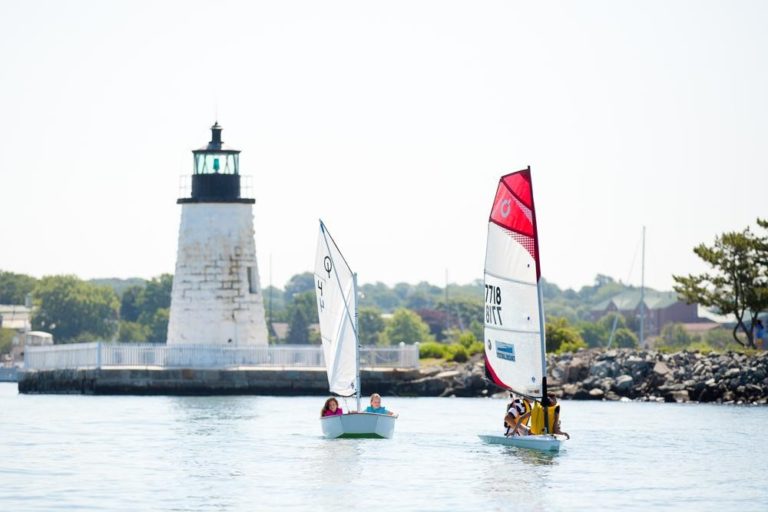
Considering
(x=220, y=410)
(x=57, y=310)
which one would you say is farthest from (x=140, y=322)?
(x=220, y=410)

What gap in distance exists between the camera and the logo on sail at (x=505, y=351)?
136 feet

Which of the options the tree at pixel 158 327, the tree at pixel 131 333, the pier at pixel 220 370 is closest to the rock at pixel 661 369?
the pier at pixel 220 370

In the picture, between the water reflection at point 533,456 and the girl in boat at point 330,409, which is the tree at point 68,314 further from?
the water reflection at point 533,456

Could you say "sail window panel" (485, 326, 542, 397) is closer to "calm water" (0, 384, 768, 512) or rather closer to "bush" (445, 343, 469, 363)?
"calm water" (0, 384, 768, 512)

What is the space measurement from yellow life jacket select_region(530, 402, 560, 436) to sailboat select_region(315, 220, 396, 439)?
4.82 meters

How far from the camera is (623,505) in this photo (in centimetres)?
3225

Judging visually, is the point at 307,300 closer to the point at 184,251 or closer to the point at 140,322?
the point at 140,322

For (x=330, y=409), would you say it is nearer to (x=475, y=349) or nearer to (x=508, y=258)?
(x=508, y=258)

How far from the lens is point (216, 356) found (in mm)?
69875

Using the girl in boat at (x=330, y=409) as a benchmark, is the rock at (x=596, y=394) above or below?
above

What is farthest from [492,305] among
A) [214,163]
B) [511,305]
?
[214,163]

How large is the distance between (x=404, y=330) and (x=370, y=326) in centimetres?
966

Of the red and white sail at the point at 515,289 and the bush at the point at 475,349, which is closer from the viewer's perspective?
the red and white sail at the point at 515,289

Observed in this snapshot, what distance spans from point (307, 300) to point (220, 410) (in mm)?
129685
